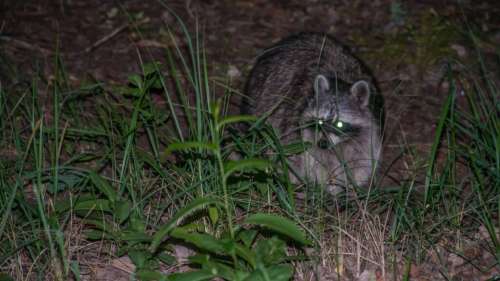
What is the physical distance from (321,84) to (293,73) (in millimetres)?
897

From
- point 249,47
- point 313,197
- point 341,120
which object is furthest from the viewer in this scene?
point 249,47

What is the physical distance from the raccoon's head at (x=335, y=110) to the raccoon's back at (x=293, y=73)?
23cm

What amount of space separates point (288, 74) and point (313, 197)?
6.21 feet

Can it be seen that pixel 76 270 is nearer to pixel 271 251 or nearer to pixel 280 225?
pixel 271 251

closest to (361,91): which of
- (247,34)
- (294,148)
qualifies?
(294,148)

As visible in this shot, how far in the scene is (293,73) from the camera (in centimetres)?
597

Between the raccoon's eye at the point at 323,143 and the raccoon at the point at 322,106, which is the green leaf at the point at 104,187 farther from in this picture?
the raccoon's eye at the point at 323,143

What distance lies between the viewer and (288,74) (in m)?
6.01

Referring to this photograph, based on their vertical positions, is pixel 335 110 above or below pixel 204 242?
above

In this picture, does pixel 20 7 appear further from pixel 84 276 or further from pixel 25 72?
pixel 84 276

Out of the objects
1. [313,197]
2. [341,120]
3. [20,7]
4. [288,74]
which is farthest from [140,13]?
[313,197]

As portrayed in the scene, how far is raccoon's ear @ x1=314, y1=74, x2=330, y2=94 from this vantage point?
5059 mm

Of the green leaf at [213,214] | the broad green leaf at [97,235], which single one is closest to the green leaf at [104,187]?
the broad green leaf at [97,235]

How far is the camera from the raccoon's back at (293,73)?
562 cm
